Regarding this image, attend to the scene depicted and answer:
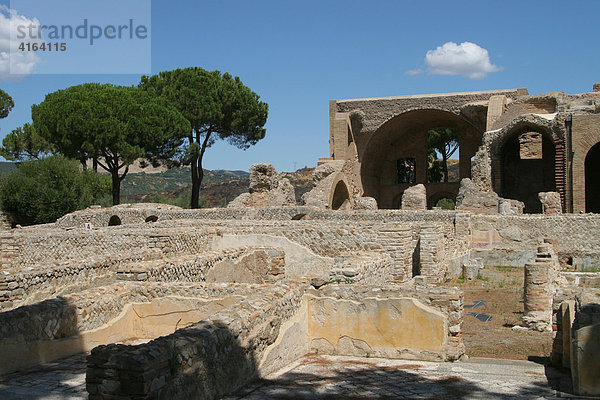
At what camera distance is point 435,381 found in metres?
4.75

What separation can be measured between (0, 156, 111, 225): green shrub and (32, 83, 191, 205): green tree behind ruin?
1.36m

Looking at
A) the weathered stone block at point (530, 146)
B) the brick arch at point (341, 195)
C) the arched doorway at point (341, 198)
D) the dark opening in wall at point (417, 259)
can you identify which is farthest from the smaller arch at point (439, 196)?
the dark opening in wall at point (417, 259)

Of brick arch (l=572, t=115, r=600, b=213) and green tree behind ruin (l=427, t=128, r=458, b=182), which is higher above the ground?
green tree behind ruin (l=427, t=128, r=458, b=182)

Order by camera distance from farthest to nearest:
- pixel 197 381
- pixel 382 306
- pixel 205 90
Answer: pixel 205 90 → pixel 382 306 → pixel 197 381

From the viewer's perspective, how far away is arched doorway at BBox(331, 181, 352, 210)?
87.4 ft

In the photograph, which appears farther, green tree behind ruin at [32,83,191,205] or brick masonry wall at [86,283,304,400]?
green tree behind ruin at [32,83,191,205]

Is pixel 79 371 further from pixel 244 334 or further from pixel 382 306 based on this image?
pixel 382 306

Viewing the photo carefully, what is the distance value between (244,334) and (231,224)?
8.18 meters

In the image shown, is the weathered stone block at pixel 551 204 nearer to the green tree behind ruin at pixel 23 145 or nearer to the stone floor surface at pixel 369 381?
the stone floor surface at pixel 369 381

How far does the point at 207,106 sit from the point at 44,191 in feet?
31.3

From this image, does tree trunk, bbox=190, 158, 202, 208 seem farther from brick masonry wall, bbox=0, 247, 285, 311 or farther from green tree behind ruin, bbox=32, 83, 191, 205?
brick masonry wall, bbox=0, 247, 285, 311

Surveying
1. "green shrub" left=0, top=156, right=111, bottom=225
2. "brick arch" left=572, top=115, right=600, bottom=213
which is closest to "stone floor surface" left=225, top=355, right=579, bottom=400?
"brick arch" left=572, top=115, right=600, bottom=213

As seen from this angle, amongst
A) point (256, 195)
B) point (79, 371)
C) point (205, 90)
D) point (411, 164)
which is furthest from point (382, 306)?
point (411, 164)

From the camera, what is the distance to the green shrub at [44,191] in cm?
2639
